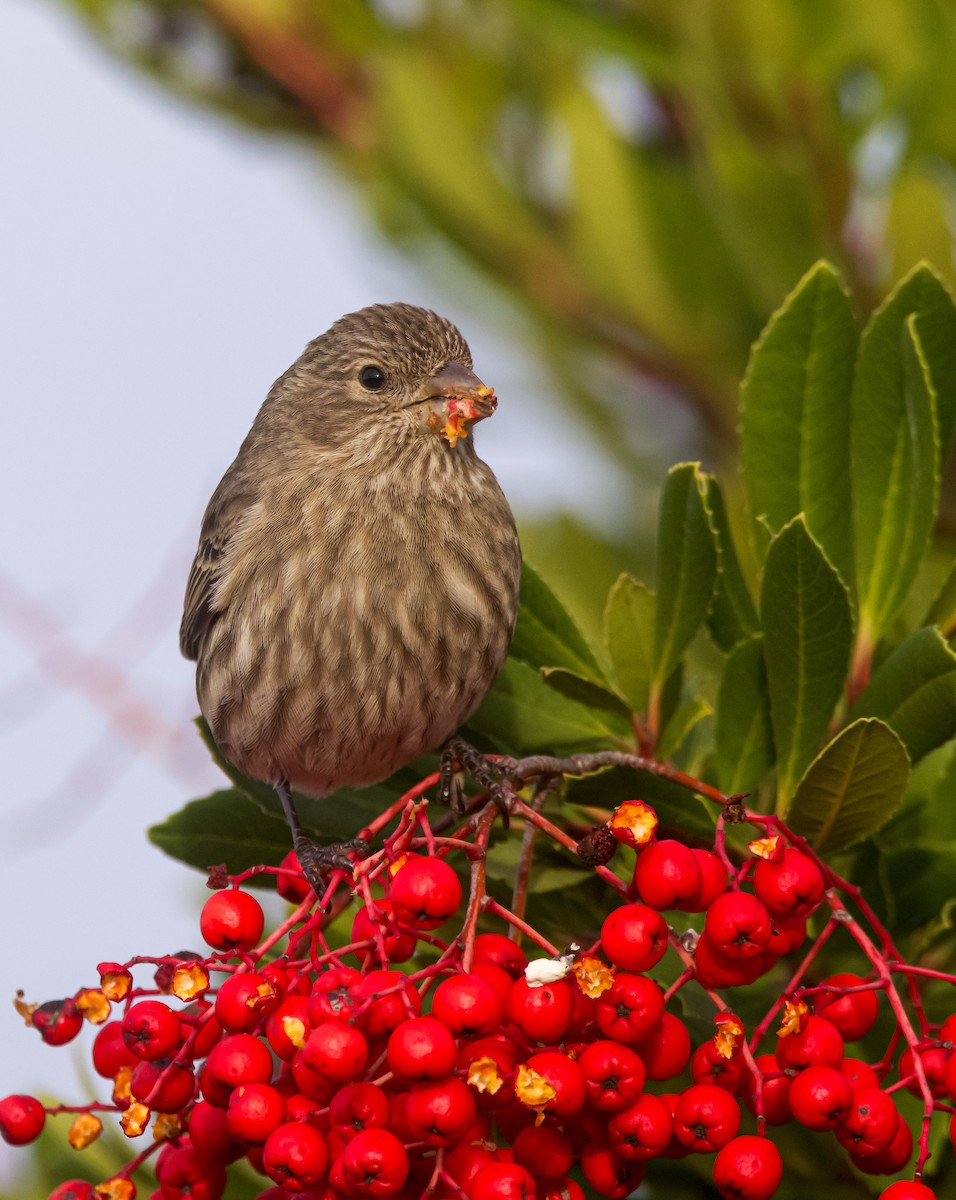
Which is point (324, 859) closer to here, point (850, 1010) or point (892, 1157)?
point (850, 1010)

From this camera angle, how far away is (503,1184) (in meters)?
2.17

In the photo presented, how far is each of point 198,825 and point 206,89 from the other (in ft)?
8.83

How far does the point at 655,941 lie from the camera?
227 cm

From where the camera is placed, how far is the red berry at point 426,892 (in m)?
2.32

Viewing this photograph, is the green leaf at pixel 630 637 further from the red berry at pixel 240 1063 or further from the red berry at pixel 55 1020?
the red berry at pixel 55 1020

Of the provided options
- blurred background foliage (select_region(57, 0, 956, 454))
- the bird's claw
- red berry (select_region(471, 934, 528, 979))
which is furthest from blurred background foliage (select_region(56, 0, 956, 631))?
red berry (select_region(471, 934, 528, 979))

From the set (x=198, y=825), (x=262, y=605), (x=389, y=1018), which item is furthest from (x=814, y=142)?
(x=389, y=1018)

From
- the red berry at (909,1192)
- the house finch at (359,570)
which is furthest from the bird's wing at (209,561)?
the red berry at (909,1192)

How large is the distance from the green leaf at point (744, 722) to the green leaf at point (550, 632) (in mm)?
277

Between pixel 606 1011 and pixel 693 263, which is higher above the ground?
pixel 693 263

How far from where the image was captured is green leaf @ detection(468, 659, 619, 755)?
297cm

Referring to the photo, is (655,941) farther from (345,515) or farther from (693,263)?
(693,263)

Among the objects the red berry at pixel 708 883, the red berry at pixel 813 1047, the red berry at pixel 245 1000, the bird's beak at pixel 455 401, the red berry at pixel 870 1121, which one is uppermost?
the bird's beak at pixel 455 401

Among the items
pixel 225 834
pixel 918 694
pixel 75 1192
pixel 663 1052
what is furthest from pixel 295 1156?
Result: pixel 918 694
